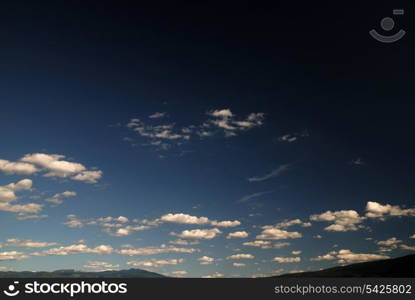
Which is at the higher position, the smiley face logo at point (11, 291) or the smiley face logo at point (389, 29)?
the smiley face logo at point (389, 29)

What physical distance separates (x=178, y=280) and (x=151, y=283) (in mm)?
1349

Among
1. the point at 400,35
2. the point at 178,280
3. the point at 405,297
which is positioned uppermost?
the point at 400,35

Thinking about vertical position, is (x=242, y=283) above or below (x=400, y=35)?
below

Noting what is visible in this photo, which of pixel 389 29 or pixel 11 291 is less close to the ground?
pixel 389 29

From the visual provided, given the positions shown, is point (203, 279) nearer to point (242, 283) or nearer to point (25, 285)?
point (242, 283)

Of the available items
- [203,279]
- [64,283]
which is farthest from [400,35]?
[64,283]

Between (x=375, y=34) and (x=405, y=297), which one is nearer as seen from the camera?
(x=405, y=297)

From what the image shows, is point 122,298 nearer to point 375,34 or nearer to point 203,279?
point 203,279

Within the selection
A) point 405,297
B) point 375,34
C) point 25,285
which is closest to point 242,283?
point 405,297

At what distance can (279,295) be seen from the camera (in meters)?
17.7

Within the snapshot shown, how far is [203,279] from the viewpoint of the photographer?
17.6 m

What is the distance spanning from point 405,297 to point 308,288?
4.51 m

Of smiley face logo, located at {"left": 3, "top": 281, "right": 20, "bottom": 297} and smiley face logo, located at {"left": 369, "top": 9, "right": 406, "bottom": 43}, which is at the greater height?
smiley face logo, located at {"left": 369, "top": 9, "right": 406, "bottom": 43}

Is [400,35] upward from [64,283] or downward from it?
upward
